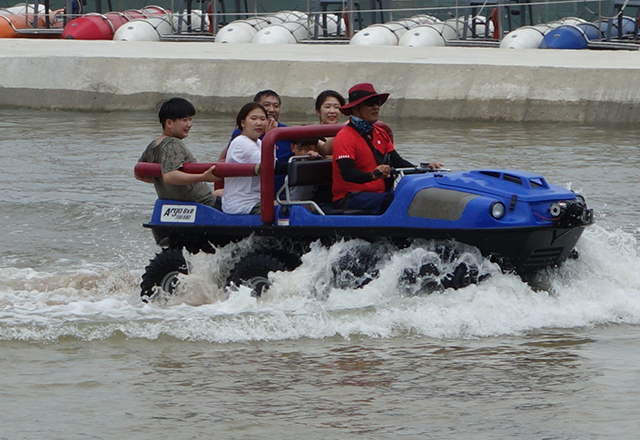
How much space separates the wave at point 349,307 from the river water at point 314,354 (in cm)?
1

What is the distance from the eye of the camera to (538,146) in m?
15.0

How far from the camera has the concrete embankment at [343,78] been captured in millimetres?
17516

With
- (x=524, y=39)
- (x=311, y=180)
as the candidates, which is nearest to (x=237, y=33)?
(x=524, y=39)

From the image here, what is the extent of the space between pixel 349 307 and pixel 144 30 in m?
25.2

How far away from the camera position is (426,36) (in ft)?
93.8

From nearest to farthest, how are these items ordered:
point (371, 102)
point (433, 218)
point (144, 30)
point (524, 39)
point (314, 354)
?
point (314, 354)
point (433, 218)
point (371, 102)
point (524, 39)
point (144, 30)

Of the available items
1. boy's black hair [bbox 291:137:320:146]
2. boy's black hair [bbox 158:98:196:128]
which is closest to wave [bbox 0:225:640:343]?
boy's black hair [bbox 291:137:320:146]

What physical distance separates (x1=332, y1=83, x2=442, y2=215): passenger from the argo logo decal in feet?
3.01

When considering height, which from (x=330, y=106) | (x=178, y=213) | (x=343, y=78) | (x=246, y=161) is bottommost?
(x=343, y=78)

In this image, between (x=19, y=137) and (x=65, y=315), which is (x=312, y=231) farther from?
(x=19, y=137)

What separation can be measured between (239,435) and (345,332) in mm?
1725

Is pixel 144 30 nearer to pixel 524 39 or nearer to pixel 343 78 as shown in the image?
pixel 524 39

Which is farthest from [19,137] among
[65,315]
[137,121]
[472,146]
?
[65,315]

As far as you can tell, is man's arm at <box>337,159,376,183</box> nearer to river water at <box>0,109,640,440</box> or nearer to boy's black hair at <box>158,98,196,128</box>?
river water at <box>0,109,640,440</box>
